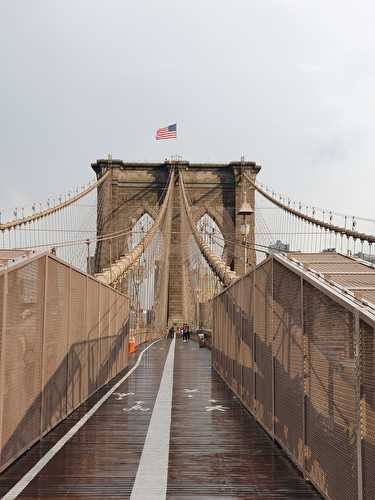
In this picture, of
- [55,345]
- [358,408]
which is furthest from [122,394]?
[358,408]

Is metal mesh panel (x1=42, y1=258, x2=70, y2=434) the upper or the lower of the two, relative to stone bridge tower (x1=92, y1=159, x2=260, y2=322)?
lower

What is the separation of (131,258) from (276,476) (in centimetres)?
3120

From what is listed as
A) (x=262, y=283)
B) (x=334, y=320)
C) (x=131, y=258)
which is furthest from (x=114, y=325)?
(x=131, y=258)

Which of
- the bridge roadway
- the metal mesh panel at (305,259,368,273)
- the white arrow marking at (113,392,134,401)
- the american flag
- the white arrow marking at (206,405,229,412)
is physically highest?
the american flag

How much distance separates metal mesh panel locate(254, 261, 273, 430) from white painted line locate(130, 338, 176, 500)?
4.26 ft

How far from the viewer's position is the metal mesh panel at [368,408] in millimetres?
4094

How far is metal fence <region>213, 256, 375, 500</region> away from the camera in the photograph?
4266 mm

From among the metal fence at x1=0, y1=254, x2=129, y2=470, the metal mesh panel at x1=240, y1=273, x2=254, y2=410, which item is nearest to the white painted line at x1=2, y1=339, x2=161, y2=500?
the metal fence at x1=0, y1=254, x2=129, y2=470

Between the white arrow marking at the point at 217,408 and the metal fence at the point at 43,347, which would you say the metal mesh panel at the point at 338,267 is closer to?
the metal fence at the point at 43,347

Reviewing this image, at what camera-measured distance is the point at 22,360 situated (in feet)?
22.3

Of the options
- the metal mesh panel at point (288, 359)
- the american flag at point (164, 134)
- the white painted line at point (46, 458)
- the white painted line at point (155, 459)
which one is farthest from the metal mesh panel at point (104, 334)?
the american flag at point (164, 134)

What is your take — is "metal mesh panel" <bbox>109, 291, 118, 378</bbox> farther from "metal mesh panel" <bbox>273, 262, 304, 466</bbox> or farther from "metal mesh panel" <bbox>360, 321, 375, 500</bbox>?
"metal mesh panel" <bbox>360, 321, 375, 500</bbox>

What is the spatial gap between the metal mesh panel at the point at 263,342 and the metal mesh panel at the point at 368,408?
3560 mm

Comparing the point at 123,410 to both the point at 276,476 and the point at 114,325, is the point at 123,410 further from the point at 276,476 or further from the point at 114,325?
the point at 114,325
